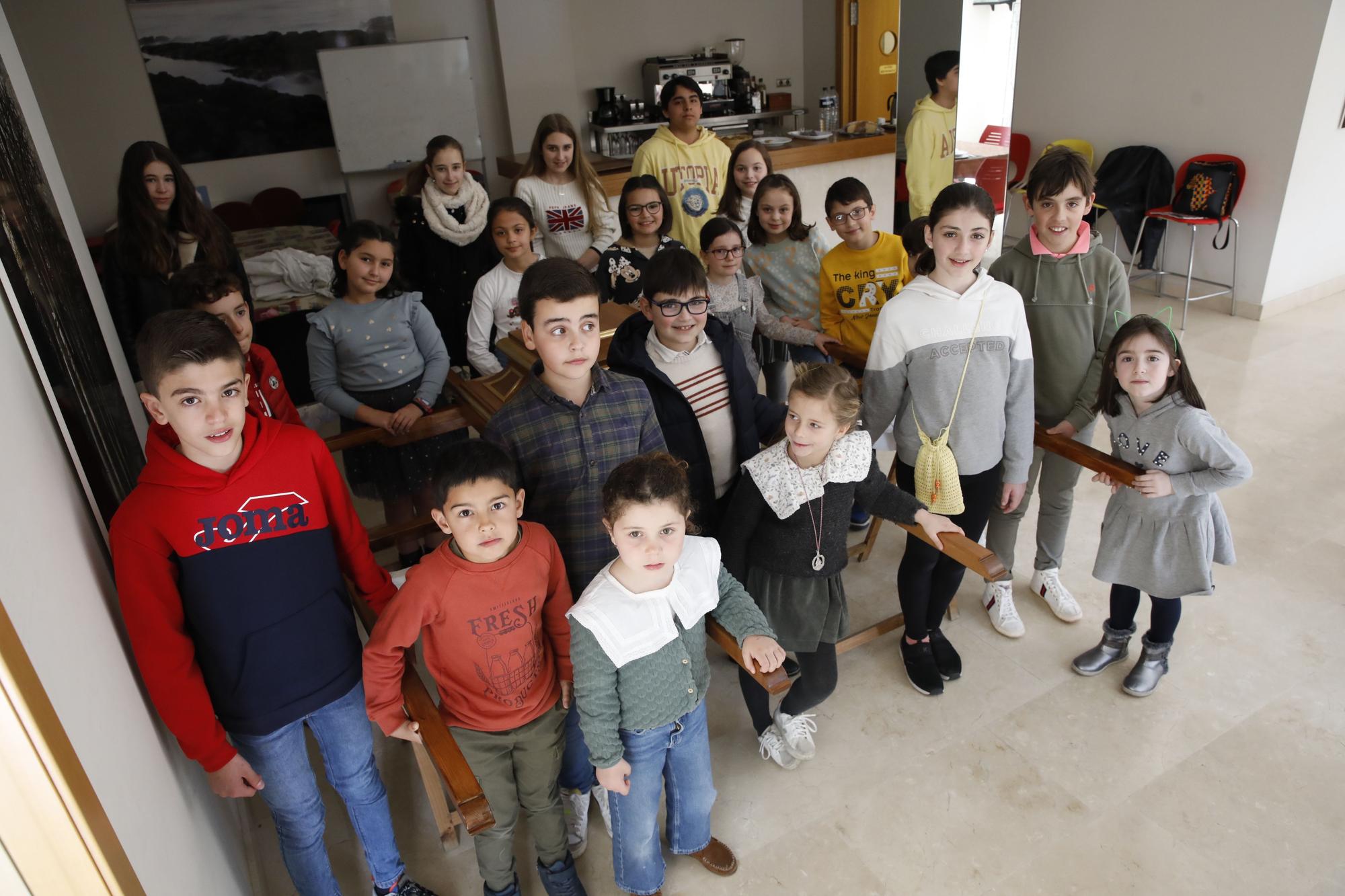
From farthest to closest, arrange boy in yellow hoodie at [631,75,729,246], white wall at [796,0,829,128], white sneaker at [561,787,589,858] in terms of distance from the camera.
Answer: white wall at [796,0,829,128] → boy in yellow hoodie at [631,75,729,246] → white sneaker at [561,787,589,858]

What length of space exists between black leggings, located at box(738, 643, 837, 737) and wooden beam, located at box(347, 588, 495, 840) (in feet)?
2.73

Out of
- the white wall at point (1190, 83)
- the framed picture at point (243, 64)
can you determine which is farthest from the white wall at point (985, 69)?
the framed picture at point (243, 64)

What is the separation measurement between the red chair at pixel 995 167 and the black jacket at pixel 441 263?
2.45 metres

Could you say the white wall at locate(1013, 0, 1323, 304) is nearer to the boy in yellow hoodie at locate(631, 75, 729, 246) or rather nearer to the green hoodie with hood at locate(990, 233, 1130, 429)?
the boy in yellow hoodie at locate(631, 75, 729, 246)

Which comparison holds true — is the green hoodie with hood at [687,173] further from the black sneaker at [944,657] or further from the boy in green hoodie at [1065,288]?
the black sneaker at [944,657]

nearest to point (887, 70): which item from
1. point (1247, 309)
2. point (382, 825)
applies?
point (1247, 309)

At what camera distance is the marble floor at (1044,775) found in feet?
6.43

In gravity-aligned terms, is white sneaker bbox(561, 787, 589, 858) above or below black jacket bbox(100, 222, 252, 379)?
below

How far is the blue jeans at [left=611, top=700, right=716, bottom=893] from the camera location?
5.65ft

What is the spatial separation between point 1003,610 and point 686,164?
218cm

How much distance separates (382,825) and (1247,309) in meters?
5.63

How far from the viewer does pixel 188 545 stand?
1.46m

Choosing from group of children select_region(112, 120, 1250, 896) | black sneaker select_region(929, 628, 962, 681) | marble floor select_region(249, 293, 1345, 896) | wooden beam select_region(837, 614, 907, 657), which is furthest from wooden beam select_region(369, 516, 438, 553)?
black sneaker select_region(929, 628, 962, 681)

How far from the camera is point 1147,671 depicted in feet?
7.92
